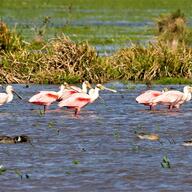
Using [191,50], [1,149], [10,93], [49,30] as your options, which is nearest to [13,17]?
[49,30]

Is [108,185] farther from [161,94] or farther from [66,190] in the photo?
[161,94]

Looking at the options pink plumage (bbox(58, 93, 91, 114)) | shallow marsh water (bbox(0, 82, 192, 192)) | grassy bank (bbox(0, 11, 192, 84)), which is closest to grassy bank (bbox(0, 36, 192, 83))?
grassy bank (bbox(0, 11, 192, 84))

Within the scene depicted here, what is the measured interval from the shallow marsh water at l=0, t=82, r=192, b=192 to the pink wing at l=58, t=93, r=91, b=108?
0.85ft

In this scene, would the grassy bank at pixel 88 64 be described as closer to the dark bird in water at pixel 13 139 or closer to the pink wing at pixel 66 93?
the pink wing at pixel 66 93

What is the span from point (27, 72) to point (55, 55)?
89 cm

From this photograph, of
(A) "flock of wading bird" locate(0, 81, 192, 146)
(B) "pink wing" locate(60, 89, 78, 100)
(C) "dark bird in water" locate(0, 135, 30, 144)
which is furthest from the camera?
(B) "pink wing" locate(60, 89, 78, 100)

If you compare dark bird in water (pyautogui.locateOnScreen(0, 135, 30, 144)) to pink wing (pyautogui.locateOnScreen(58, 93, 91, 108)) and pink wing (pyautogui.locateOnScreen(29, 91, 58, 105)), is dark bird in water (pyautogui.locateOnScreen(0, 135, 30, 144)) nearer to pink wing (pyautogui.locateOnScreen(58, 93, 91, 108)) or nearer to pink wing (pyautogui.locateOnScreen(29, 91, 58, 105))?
pink wing (pyautogui.locateOnScreen(58, 93, 91, 108))

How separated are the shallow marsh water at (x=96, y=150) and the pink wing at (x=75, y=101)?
0.26 meters

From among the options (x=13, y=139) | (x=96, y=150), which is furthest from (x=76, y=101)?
(x=96, y=150)

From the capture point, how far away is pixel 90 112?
19609mm

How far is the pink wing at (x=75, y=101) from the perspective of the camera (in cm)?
1870

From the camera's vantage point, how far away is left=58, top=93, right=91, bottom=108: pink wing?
1870cm

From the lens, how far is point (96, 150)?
14516 mm

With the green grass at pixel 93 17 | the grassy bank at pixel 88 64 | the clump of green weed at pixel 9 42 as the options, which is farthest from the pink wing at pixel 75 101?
the green grass at pixel 93 17
